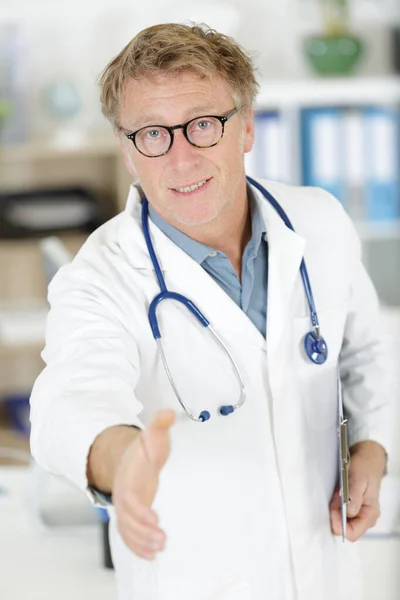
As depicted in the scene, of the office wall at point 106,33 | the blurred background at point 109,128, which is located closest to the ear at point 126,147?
the blurred background at point 109,128

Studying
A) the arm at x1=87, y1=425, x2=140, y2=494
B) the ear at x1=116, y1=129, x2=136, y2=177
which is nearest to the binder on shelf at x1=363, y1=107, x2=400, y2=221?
the ear at x1=116, y1=129, x2=136, y2=177

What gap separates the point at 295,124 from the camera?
2.66m

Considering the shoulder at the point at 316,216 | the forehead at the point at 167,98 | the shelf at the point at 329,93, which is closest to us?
the forehead at the point at 167,98

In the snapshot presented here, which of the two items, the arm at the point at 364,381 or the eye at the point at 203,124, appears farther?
the arm at the point at 364,381

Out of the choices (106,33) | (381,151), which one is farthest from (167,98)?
(106,33)

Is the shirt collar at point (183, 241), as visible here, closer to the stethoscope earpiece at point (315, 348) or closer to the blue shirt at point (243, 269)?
the blue shirt at point (243, 269)

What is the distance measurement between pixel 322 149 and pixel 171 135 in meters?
1.90

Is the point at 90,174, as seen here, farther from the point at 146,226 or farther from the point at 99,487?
the point at 99,487

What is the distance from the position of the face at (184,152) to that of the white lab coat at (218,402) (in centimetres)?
7

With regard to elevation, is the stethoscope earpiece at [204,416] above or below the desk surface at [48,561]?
above

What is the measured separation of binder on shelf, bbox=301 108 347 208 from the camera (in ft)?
8.52

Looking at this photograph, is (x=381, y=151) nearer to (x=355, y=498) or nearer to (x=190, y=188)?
(x=355, y=498)

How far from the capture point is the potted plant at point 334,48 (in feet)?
9.06

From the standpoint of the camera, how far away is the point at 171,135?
0.78 metres
